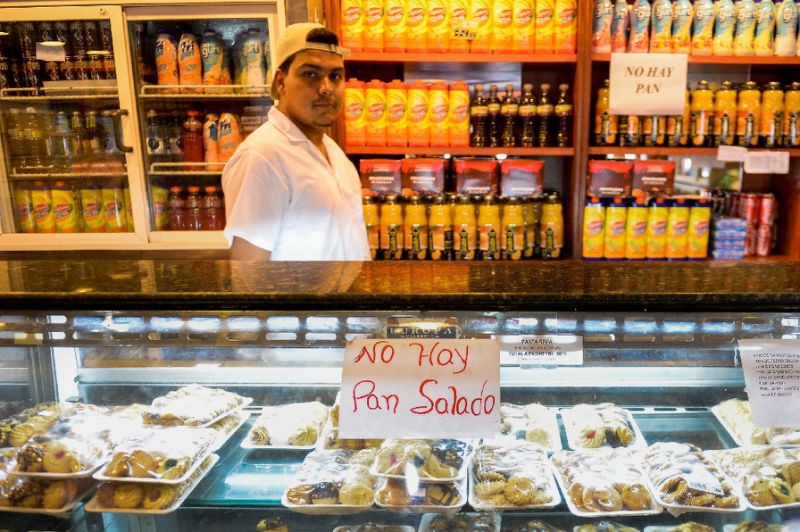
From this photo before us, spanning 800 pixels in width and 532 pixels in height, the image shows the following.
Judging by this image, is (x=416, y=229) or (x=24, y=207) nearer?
(x=416, y=229)

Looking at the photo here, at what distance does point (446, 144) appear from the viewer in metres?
2.83

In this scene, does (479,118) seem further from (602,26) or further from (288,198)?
(288,198)

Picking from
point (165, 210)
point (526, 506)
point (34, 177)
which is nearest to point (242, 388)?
point (526, 506)

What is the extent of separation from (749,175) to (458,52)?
1.70m

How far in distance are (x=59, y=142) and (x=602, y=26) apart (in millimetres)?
2649

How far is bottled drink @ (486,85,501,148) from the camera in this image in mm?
2818

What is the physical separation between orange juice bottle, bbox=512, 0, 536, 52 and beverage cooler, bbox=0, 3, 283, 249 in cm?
112

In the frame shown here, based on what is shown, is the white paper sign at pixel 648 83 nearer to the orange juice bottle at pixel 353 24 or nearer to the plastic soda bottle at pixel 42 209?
the orange juice bottle at pixel 353 24

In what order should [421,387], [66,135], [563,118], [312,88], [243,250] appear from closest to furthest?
[421,387] → [243,250] → [312,88] → [563,118] → [66,135]

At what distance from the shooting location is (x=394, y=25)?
9.04 ft

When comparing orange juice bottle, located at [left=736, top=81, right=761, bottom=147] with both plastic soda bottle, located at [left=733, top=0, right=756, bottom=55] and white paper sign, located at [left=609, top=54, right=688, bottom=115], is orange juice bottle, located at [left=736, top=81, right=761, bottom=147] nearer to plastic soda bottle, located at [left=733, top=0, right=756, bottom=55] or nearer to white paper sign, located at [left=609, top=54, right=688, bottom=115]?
plastic soda bottle, located at [left=733, top=0, right=756, bottom=55]

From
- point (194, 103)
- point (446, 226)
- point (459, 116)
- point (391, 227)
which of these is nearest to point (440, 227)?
point (446, 226)

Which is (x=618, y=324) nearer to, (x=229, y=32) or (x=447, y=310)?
(x=447, y=310)

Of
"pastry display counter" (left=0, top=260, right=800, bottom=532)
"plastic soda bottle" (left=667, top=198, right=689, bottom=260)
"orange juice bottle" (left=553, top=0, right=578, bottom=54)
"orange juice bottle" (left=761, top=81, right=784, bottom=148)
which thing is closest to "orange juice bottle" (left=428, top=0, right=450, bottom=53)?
"orange juice bottle" (left=553, top=0, right=578, bottom=54)
